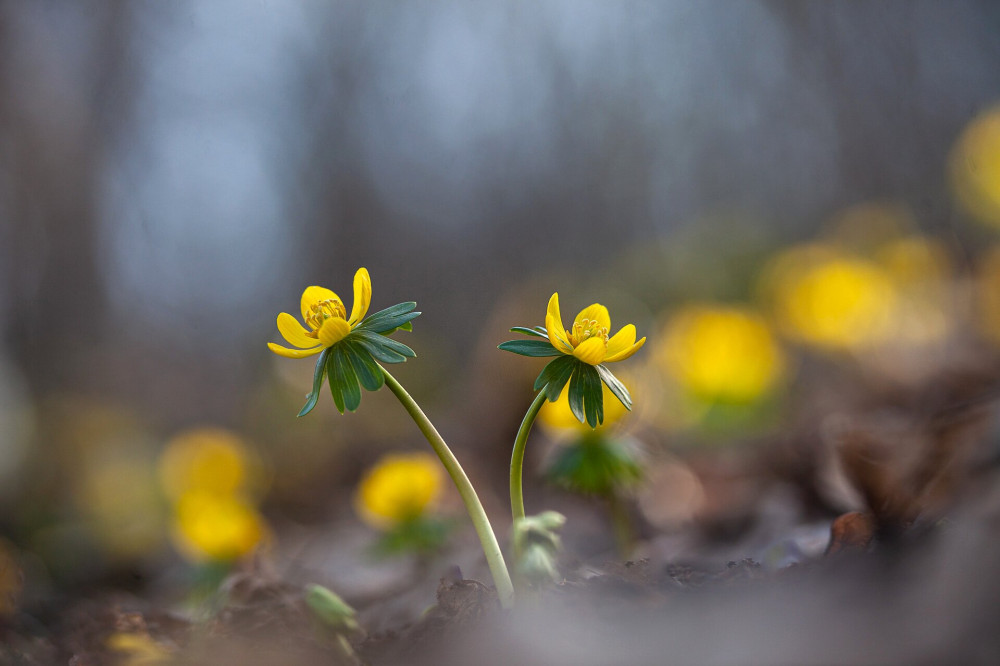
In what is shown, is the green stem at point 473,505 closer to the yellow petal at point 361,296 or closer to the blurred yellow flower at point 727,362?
the yellow petal at point 361,296

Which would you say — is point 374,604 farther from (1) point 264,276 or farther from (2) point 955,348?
(1) point 264,276

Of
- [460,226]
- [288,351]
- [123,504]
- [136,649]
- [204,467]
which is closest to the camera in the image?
[288,351]

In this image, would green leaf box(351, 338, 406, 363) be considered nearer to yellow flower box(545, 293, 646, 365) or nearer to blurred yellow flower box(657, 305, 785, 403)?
yellow flower box(545, 293, 646, 365)

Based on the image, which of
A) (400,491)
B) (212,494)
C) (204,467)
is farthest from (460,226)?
(400,491)

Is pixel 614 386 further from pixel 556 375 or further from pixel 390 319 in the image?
pixel 390 319

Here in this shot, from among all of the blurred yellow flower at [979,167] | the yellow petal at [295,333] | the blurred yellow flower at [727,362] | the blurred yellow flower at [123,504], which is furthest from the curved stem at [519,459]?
the blurred yellow flower at [979,167]

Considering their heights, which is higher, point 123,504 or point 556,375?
point 123,504

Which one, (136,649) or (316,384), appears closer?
(316,384)
